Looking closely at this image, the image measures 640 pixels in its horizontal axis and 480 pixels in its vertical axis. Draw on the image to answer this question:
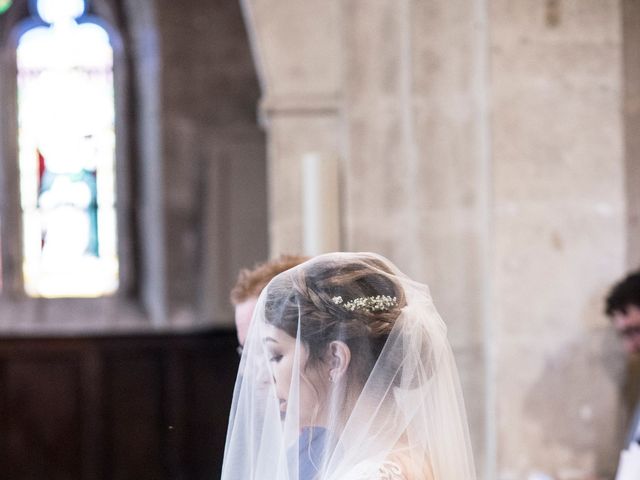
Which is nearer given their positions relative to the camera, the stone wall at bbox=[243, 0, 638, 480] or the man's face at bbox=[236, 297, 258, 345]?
the man's face at bbox=[236, 297, 258, 345]

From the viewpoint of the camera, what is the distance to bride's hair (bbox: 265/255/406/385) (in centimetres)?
177

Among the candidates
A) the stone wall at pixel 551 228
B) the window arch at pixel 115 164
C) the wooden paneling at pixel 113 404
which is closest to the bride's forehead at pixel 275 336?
the stone wall at pixel 551 228

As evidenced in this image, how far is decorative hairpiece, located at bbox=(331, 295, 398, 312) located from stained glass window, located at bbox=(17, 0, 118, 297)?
249 inches

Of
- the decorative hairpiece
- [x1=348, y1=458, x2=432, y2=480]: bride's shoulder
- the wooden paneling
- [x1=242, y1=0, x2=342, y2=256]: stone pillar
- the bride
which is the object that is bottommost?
the wooden paneling

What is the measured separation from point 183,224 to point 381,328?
6026mm

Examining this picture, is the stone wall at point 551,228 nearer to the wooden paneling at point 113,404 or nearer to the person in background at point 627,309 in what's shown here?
the person in background at point 627,309

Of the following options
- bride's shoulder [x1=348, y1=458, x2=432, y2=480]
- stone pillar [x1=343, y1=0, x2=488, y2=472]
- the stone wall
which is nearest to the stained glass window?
stone pillar [x1=343, y1=0, x2=488, y2=472]

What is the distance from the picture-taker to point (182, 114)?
7742 millimetres

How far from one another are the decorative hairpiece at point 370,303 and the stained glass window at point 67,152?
631 cm

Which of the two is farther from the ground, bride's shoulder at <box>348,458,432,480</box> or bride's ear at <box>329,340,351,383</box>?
bride's ear at <box>329,340,351,383</box>

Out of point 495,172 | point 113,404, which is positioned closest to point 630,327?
point 495,172

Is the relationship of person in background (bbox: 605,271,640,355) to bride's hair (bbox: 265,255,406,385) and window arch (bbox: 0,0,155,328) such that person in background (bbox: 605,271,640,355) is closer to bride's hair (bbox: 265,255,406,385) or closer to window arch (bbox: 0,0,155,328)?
bride's hair (bbox: 265,255,406,385)

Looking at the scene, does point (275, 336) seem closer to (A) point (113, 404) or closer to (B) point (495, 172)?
(B) point (495, 172)

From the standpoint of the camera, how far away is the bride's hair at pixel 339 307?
1767mm
